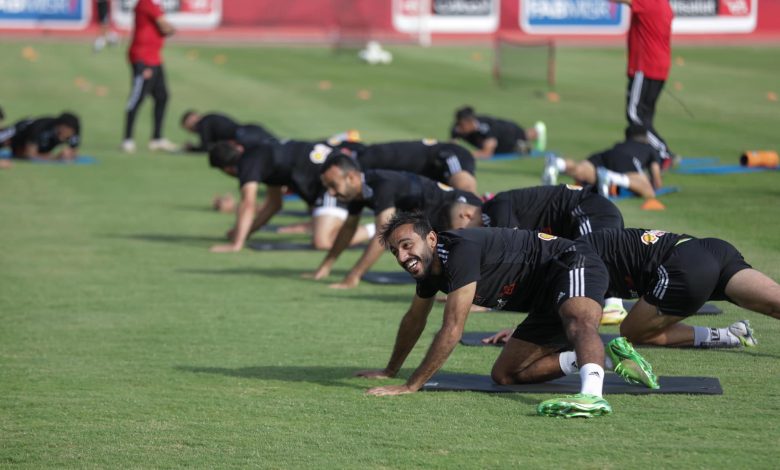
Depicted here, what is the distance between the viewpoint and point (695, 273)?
7.01m

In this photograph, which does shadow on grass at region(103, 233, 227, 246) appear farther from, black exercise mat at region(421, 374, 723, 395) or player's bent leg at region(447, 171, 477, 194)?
black exercise mat at region(421, 374, 723, 395)

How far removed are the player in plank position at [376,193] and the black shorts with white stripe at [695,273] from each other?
282cm

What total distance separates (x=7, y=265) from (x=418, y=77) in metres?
18.1

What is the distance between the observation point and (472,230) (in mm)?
6785

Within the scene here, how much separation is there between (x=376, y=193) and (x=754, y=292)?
391 centimetres

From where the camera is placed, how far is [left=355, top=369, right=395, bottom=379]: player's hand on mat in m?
7.40

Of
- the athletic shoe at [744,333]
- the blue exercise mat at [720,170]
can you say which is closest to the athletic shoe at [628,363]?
the athletic shoe at [744,333]

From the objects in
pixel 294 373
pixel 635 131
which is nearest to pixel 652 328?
pixel 294 373

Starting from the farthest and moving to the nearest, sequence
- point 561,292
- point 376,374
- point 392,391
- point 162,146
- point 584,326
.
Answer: point 162,146 < point 376,374 < point 392,391 < point 561,292 < point 584,326

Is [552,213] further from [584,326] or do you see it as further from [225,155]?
[225,155]

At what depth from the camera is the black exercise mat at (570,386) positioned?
674 cm

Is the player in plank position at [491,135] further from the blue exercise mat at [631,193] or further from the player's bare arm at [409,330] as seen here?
the player's bare arm at [409,330]

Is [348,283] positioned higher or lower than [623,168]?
lower

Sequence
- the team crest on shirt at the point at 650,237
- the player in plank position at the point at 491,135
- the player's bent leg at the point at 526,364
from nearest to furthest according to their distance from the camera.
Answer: the player's bent leg at the point at 526,364, the team crest on shirt at the point at 650,237, the player in plank position at the point at 491,135
